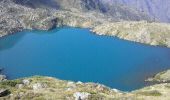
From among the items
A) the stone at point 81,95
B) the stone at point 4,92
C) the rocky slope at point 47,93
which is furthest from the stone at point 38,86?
the stone at point 81,95

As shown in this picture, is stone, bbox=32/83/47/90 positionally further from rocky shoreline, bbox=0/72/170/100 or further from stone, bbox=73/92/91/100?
stone, bbox=73/92/91/100

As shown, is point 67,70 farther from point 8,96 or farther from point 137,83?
point 8,96

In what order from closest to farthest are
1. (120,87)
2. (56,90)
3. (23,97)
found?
(23,97) → (56,90) → (120,87)

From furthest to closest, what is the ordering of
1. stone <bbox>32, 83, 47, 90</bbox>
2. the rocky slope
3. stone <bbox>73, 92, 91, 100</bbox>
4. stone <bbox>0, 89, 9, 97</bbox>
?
1. stone <bbox>32, 83, 47, 90</bbox>
2. stone <bbox>0, 89, 9, 97</bbox>
3. stone <bbox>73, 92, 91, 100</bbox>
4. the rocky slope

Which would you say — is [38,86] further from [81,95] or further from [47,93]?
[81,95]

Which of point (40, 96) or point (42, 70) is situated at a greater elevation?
point (40, 96)

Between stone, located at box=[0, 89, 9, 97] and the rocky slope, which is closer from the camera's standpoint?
the rocky slope

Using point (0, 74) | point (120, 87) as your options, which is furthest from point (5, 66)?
point (120, 87)

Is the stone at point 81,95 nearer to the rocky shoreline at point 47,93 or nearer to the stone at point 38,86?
the rocky shoreline at point 47,93

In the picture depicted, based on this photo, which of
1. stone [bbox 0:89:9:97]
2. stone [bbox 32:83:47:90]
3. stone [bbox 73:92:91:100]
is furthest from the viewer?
stone [bbox 32:83:47:90]

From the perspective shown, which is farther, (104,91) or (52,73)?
(52,73)

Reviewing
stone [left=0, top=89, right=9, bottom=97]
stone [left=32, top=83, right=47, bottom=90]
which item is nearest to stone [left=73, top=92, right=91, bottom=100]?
stone [left=32, top=83, right=47, bottom=90]
